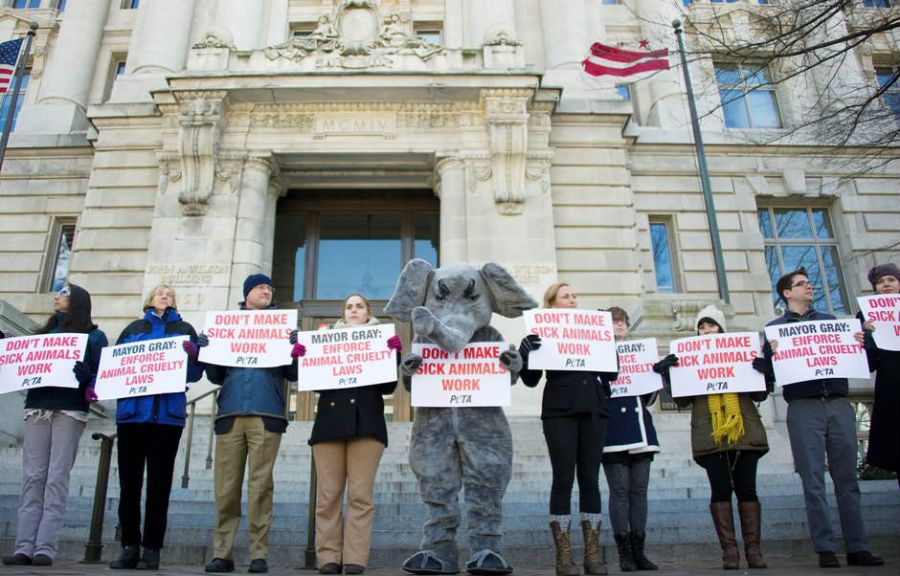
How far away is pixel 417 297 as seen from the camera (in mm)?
5469

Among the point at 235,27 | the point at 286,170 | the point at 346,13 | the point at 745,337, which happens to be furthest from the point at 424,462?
the point at 235,27

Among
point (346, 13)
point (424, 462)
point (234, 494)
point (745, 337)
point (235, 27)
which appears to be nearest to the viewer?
point (424, 462)

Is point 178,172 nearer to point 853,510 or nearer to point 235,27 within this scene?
point 235,27

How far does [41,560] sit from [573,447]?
13.9ft

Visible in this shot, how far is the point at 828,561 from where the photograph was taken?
5.23 m

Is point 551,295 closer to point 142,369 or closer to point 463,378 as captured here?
point 463,378

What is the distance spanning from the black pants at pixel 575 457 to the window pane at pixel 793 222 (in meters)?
16.0

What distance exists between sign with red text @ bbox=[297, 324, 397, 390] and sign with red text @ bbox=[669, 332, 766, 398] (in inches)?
108

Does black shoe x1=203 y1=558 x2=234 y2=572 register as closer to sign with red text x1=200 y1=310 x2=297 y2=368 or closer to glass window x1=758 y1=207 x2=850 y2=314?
sign with red text x1=200 y1=310 x2=297 y2=368

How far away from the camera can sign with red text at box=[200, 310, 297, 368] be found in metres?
5.86

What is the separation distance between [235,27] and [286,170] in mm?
4920

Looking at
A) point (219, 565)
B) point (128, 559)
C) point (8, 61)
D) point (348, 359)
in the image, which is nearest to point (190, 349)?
point (348, 359)

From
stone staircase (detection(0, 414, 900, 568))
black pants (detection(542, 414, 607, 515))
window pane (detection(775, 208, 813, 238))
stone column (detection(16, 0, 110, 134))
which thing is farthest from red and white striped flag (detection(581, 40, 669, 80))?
stone column (detection(16, 0, 110, 134))

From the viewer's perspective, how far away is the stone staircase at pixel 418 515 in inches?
241
